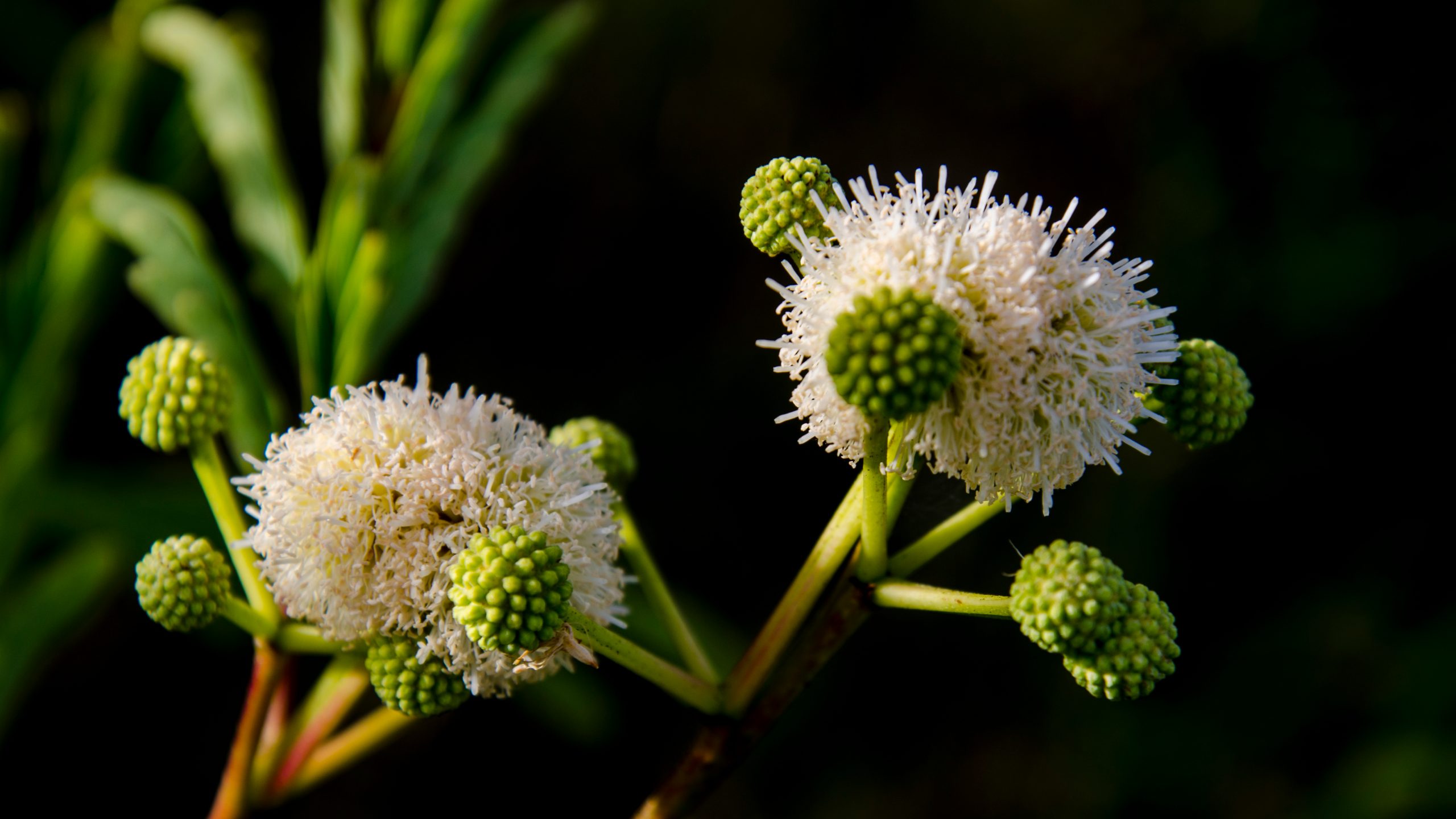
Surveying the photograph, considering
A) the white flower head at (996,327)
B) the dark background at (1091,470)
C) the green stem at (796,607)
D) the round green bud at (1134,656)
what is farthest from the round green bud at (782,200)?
the dark background at (1091,470)

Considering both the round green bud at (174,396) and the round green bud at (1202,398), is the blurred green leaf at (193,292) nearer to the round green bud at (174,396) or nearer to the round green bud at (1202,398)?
the round green bud at (174,396)

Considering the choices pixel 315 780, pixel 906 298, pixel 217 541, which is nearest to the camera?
pixel 906 298

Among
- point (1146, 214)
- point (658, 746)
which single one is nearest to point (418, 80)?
point (658, 746)

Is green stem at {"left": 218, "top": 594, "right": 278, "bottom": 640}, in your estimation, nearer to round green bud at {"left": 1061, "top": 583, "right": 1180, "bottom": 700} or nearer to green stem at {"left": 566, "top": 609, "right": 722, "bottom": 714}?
green stem at {"left": 566, "top": 609, "right": 722, "bottom": 714}

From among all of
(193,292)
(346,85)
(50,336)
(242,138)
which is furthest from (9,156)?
(193,292)

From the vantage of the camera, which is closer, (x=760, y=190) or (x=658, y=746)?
(x=760, y=190)

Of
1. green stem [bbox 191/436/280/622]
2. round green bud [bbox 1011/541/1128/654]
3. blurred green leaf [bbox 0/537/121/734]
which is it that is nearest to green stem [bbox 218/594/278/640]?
green stem [bbox 191/436/280/622]

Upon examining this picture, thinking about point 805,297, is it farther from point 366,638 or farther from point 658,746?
point 658,746
